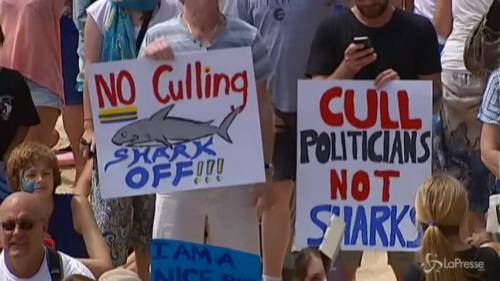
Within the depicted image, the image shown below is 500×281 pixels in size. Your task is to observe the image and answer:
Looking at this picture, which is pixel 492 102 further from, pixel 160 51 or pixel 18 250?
pixel 18 250

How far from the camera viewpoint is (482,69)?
6.89 meters

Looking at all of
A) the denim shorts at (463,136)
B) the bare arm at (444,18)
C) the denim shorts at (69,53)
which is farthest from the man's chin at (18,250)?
the denim shorts at (69,53)

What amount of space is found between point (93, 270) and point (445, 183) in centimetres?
158

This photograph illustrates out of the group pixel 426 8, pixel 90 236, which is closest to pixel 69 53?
pixel 426 8

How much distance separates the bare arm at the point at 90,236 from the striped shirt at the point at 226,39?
76 cm

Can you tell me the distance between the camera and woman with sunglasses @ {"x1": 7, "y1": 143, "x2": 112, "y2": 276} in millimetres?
6133

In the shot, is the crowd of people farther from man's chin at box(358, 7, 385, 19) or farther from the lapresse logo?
the lapresse logo

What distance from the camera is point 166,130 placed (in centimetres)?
643

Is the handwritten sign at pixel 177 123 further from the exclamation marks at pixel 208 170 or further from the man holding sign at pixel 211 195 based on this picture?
the man holding sign at pixel 211 195

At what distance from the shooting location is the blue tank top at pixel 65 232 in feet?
20.4

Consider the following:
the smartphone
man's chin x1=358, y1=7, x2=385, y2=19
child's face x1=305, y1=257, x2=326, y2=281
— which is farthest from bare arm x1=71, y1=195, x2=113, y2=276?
man's chin x1=358, y1=7, x2=385, y2=19

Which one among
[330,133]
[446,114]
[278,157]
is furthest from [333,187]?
[446,114]

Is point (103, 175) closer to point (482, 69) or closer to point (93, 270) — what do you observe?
point (93, 270)

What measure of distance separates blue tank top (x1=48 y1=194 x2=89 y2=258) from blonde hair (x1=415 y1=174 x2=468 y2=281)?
1.66 meters
